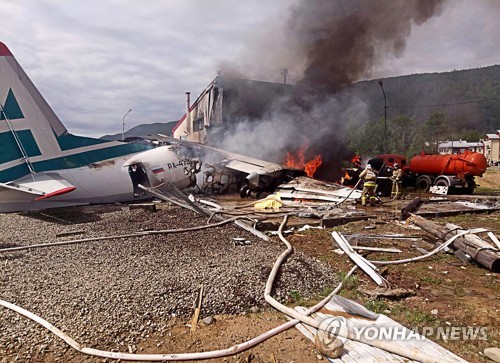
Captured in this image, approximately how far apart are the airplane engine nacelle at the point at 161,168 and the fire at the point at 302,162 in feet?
26.5

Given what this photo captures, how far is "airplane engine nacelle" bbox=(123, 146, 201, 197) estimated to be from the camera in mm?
14883

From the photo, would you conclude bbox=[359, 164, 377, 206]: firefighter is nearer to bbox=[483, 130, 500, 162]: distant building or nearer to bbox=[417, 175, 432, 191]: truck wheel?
bbox=[417, 175, 432, 191]: truck wheel

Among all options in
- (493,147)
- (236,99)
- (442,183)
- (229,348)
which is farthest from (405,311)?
(493,147)

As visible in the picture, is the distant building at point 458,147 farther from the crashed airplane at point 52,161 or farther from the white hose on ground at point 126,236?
the white hose on ground at point 126,236

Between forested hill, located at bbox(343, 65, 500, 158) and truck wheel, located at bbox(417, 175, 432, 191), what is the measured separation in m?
31.8

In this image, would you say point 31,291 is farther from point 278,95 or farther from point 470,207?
point 278,95

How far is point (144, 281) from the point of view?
5.65 metres

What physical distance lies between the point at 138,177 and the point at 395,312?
12.5 meters

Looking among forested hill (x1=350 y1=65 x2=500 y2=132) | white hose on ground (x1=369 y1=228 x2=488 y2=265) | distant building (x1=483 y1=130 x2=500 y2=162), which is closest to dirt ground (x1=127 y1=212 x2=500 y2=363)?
white hose on ground (x1=369 y1=228 x2=488 y2=265)

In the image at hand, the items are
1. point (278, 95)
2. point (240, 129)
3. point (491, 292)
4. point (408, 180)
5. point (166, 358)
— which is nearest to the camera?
point (166, 358)

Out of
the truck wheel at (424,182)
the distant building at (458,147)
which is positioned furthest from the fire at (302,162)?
the distant building at (458,147)

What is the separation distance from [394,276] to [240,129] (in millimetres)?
17009

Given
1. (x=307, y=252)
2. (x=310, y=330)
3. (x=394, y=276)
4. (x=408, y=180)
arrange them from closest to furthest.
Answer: (x=310, y=330) → (x=394, y=276) → (x=307, y=252) → (x=408, y=180)

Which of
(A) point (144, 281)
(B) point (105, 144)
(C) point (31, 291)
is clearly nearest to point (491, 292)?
(A) point (144, 281)
